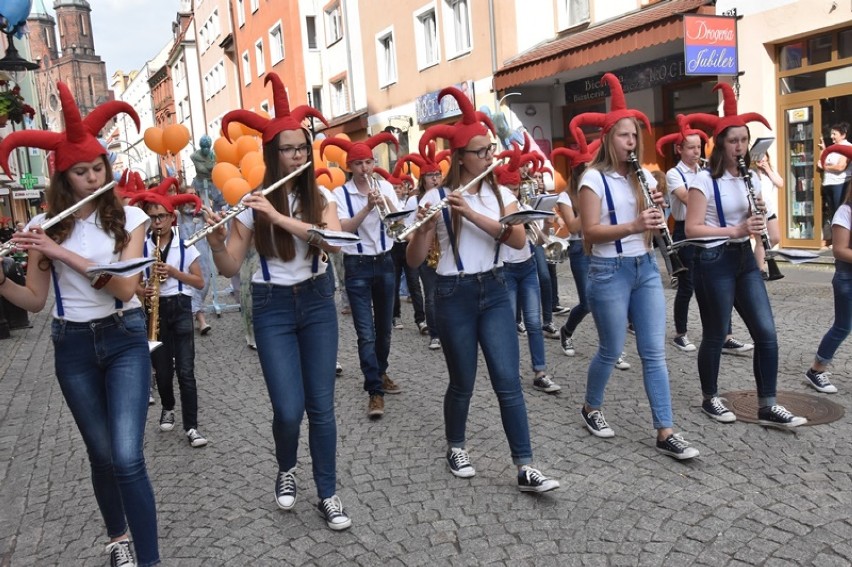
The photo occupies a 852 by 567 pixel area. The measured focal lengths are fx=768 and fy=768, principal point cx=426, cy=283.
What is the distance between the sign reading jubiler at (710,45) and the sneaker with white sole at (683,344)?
5945mm

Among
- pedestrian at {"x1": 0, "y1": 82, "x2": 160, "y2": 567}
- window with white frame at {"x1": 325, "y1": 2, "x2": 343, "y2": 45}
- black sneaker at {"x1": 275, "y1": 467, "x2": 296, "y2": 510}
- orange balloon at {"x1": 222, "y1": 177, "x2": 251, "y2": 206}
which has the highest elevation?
window with white frame at {"x1": 325, "y1": 2, "x2": 343, "y2": 45}

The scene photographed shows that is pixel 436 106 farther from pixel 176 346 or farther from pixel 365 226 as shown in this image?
pixel 176 346

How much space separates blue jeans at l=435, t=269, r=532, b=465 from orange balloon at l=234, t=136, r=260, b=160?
4.60 metres

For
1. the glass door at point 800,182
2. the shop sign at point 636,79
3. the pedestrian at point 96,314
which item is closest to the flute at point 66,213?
the pedestrian at point 96,314

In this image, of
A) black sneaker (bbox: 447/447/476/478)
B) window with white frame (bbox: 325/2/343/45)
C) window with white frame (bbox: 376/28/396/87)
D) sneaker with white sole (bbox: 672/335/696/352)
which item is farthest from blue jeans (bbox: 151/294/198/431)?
window with white frame (bbox: 325/2/343/45)

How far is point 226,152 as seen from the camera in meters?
8.23

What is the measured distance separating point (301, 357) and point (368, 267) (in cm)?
222

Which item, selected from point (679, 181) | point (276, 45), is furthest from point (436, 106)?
point (276, 45)

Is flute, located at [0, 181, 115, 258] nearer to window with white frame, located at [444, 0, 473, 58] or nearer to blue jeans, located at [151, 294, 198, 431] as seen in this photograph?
blue jeans, located at [151, 294, 198, 431]

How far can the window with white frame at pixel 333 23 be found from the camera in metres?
27.4

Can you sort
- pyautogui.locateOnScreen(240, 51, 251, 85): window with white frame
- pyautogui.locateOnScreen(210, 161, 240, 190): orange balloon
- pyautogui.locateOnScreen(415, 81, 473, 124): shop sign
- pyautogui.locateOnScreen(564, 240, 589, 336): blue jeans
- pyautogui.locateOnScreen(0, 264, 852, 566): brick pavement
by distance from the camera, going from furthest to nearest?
pyautogui.locateOnScreen(240, 51, 251, 85): window with white frame → pyautogui.locateOnScreen(415, 81, 473, 124): shop sign → pyautogui.locateOnScreen(210, 161, 240, 190): orange balloon → pyautogui.locateOnScreen(564, 240, 589, 336): blue jeans → pyautogui.locateOnScreen(0, 264, 852, 566): brick pavement

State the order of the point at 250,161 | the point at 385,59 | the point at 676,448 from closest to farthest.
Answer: the point at 676,448 < the point at 250,161 < the point at 385,59

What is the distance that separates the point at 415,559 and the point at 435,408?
234 centimetres

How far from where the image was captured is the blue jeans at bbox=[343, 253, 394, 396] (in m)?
5.89
